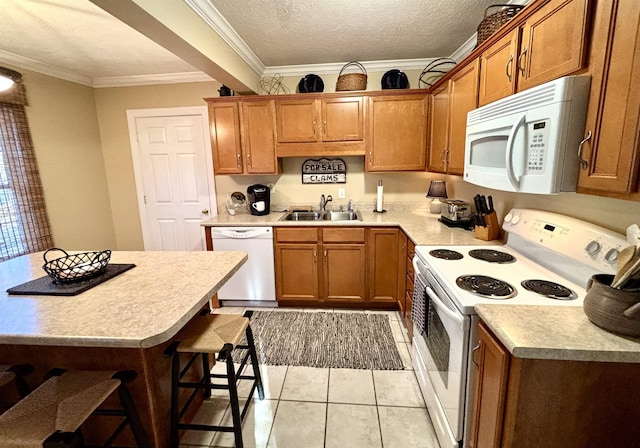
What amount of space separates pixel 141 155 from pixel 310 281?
2565mm

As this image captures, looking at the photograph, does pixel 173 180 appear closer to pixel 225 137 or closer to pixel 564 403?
pixel 225 137

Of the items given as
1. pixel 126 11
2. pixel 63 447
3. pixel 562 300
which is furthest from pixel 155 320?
pixel 562 300

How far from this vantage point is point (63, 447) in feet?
3.19

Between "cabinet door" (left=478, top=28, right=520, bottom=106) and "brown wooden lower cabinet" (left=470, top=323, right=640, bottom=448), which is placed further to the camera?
"cabinet door" (left=478, top=28, right=520, bottom=106)

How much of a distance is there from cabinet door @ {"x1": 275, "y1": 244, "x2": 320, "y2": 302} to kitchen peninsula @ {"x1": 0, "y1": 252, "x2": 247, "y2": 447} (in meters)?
1.29

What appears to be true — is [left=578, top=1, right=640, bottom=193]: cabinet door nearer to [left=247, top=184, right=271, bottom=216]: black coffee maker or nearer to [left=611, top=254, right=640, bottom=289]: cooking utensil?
[left=611, top=254, right=640, bottom=289]: cooking utensil

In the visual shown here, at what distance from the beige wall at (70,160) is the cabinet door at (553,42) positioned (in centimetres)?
403

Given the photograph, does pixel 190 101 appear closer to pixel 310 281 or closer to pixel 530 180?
pixel 310 281

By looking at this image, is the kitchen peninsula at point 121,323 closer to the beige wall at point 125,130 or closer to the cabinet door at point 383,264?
the cabinet door at point 383,264

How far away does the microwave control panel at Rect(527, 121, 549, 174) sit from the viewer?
1.22 m

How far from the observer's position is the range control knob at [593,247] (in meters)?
1.29

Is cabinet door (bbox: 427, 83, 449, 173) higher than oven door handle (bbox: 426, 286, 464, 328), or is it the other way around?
cabinet door (bbox: 427, 83, 449, 173)

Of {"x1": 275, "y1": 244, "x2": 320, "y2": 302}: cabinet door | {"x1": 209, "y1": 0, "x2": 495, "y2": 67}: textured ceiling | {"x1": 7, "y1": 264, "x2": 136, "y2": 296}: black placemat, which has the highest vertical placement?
{"x1": 209, "y1": 0, "x2": 495, "y2": 67}: textured ceiling

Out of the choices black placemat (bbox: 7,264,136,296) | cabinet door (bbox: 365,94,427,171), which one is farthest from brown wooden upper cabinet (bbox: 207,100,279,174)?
black placemat (bbox: 7,264,136,296)
